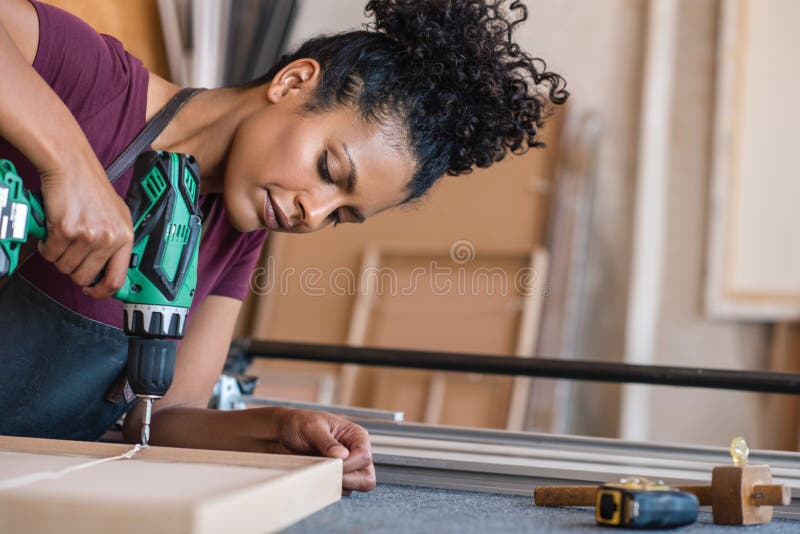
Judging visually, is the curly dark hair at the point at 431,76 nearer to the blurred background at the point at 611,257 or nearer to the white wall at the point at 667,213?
the blurred background at the point at 611,257

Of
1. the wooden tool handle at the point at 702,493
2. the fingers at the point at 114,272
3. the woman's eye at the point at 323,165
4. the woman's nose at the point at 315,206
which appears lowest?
the wooden tool handle at the point at 702,493

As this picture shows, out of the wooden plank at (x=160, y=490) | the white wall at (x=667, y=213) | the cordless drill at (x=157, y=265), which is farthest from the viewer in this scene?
the white wall at (x=667, y=213)

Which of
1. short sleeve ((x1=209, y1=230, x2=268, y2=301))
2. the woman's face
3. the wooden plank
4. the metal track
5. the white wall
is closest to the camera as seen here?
the wooden plank

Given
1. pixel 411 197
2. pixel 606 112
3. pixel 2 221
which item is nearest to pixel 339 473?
pixel 2 221

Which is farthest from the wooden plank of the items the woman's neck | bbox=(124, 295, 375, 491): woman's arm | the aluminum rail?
the aluminum rail

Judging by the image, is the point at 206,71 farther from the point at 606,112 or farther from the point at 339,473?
the point at 339,473

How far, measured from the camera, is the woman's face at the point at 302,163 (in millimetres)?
1406

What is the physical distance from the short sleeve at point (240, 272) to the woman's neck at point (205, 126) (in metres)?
0.21

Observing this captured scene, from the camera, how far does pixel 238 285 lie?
5.49 feet

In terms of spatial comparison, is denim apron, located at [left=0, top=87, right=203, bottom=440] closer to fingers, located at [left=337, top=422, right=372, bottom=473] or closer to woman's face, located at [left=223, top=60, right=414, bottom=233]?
woman's face, located at [left=223, top=60, right=414, bottom=233]

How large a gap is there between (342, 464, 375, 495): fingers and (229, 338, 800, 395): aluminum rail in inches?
27.0

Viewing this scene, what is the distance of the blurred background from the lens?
3836 mm

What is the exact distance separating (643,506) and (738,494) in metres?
0.17

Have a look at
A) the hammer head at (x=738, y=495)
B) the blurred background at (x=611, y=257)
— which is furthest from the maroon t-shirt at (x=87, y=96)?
the blurred background at (x=611, y=257)
